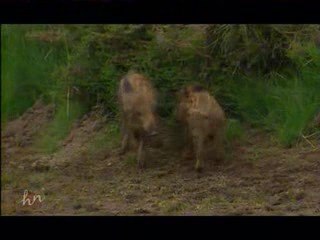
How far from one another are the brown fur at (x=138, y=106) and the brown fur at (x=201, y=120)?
5.6 inches

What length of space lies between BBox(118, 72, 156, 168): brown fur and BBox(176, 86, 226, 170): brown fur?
0.14 metres

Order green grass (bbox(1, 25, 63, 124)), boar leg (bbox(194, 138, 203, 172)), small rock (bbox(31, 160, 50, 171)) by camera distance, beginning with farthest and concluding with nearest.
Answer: boar leg (bbox(194, 138, 203, 172)) → small rock (bbox(31, 160, 50, 171)) → green grass (bbox(1, 25, 63, 124))

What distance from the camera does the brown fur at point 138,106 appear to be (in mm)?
3639

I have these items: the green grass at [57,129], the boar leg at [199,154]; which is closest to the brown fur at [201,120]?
the boar leg at [199,154]

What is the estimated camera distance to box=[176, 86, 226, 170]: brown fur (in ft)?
12.0

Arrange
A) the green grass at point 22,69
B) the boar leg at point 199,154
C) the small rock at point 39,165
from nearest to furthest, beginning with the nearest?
the green grass at point 22,69 → the small rock at point 39,165 → the boar leg at point 199,154

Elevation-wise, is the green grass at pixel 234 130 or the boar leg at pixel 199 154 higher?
the green grass at pixel 234 130

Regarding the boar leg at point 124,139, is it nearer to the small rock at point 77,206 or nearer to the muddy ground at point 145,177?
the muddy ground at point 145,177

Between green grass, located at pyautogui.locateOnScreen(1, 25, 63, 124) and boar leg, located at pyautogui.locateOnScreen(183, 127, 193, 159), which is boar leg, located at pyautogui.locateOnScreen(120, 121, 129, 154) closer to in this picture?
boar leg, located at pyautogui.locateOnScreen(183, 127, 193, 159)

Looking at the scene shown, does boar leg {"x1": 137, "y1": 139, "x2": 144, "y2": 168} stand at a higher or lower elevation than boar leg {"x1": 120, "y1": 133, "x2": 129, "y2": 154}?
lower

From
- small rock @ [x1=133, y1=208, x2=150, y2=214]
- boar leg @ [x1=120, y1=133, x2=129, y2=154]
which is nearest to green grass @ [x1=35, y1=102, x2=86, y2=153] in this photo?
boar leg @ [x1=120, y1=133, x2=129, y2=154]

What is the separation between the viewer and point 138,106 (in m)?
3.67

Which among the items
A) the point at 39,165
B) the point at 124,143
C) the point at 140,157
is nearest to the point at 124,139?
the point at 124,143
